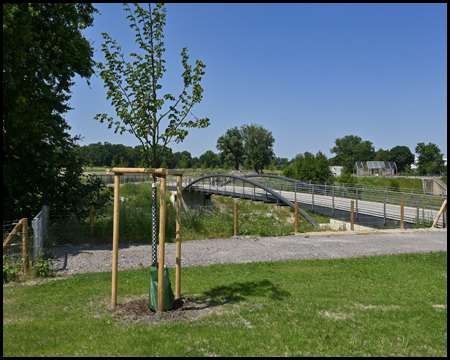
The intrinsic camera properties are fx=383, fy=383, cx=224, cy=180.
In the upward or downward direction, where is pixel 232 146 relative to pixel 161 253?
upward

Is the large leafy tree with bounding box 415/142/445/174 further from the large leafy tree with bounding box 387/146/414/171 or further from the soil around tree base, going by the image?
the soil around tree base

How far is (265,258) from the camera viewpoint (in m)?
9.56

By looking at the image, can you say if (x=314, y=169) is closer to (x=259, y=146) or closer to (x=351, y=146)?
(x=259, y=146)

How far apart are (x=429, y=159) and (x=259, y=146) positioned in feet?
146

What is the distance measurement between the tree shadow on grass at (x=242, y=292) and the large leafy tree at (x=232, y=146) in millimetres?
76354

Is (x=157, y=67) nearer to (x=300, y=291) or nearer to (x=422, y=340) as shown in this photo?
(x=300, y=291)

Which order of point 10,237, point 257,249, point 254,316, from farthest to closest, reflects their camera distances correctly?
point 257,249
point 10,237
point 254,316

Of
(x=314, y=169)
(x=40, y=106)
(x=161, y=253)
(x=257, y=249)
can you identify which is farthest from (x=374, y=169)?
(x=161, y=253)

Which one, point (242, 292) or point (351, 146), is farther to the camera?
point (351, 146)

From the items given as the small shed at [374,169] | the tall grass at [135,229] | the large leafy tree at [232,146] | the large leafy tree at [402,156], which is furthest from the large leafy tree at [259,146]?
the tall grass at [135,229]

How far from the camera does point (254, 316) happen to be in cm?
508

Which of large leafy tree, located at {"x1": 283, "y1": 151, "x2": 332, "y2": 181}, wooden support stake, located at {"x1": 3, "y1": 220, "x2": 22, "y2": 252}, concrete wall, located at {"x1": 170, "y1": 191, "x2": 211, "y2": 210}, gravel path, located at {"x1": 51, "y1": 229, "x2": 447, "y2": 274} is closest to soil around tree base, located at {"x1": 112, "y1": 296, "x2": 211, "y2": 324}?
gravel path, located at {"x1": 51, "y1": 229, "x2": 447, "y2": 274}

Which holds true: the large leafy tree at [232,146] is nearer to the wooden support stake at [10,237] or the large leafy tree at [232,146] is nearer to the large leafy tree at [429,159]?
the large leafy tree at [429,159]

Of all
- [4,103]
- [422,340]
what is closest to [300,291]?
[422,340]
